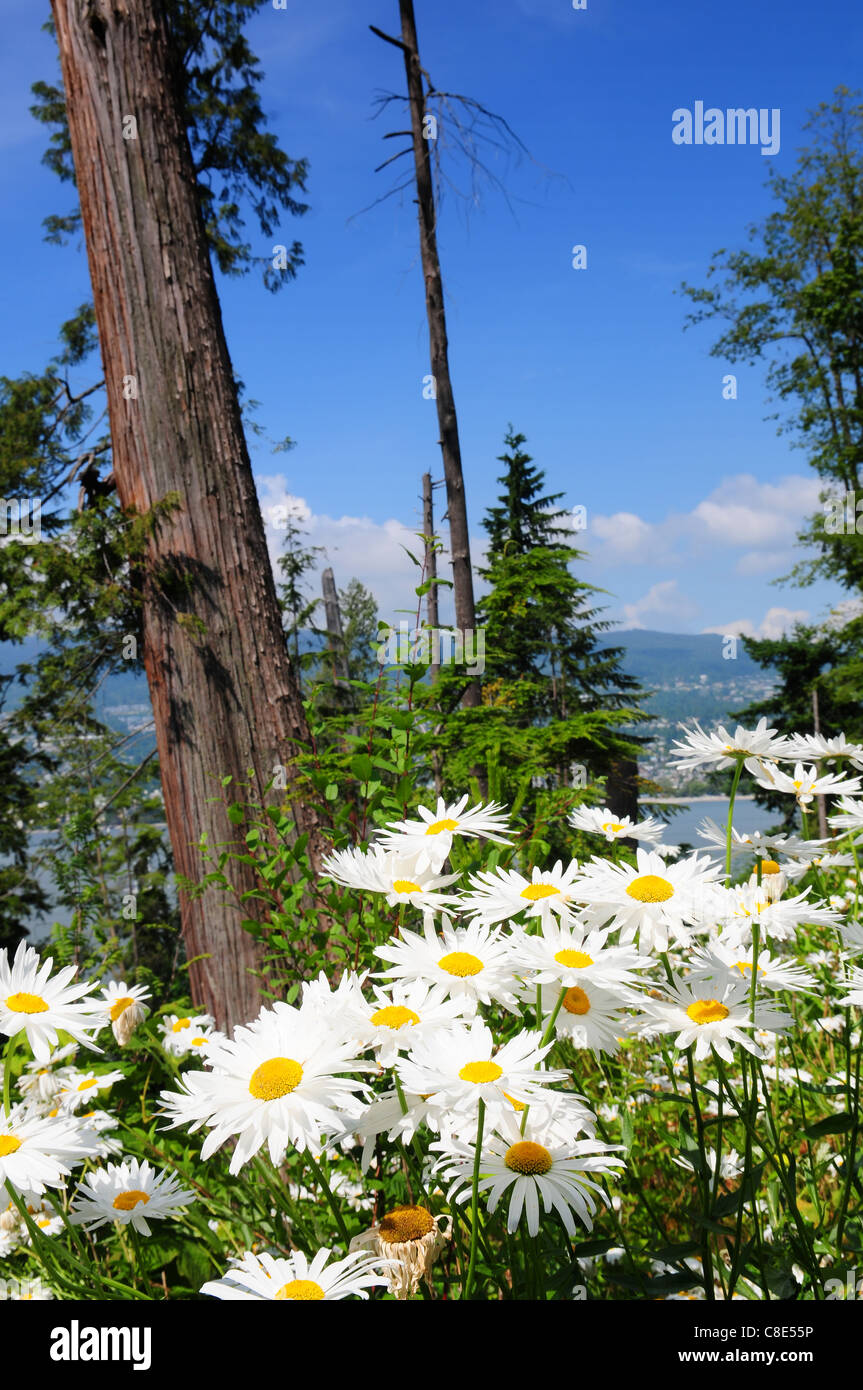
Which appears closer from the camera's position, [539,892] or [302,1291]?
[302,1291]

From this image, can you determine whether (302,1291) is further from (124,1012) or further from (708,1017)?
(124,1012)

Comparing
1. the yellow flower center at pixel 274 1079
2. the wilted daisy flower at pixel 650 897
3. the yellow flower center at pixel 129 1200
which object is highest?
the wilted daisy flower at pixel 650 897

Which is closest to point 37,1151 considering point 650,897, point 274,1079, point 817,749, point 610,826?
point 274,1079

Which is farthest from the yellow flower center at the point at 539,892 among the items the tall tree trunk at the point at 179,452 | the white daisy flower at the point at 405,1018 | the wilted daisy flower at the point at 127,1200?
the tall tree trunk at the point at 179,452

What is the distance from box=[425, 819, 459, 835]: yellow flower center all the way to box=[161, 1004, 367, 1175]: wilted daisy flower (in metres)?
0.29

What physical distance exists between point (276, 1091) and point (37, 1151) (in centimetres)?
→ 25

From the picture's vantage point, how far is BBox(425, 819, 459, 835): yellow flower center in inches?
36.8

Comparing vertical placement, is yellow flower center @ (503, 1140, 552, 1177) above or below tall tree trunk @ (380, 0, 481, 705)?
below

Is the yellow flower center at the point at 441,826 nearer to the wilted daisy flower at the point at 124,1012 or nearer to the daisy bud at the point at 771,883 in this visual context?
the daisy bud at the point at 771,883

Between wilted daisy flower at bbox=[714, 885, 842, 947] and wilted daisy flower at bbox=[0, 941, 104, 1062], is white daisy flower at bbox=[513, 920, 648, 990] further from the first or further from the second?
wilted daisy flower at bbox=[0, 941, 104, 1062]

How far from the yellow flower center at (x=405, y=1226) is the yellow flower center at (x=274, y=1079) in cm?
18

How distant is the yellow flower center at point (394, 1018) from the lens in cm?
72

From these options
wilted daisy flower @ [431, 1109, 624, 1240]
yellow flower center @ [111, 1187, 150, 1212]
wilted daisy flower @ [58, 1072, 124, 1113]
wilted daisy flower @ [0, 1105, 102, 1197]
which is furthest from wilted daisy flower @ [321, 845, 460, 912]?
wilted daisy flower @ [58, 1072, 124, 1113]

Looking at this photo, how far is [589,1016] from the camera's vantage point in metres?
0.77
